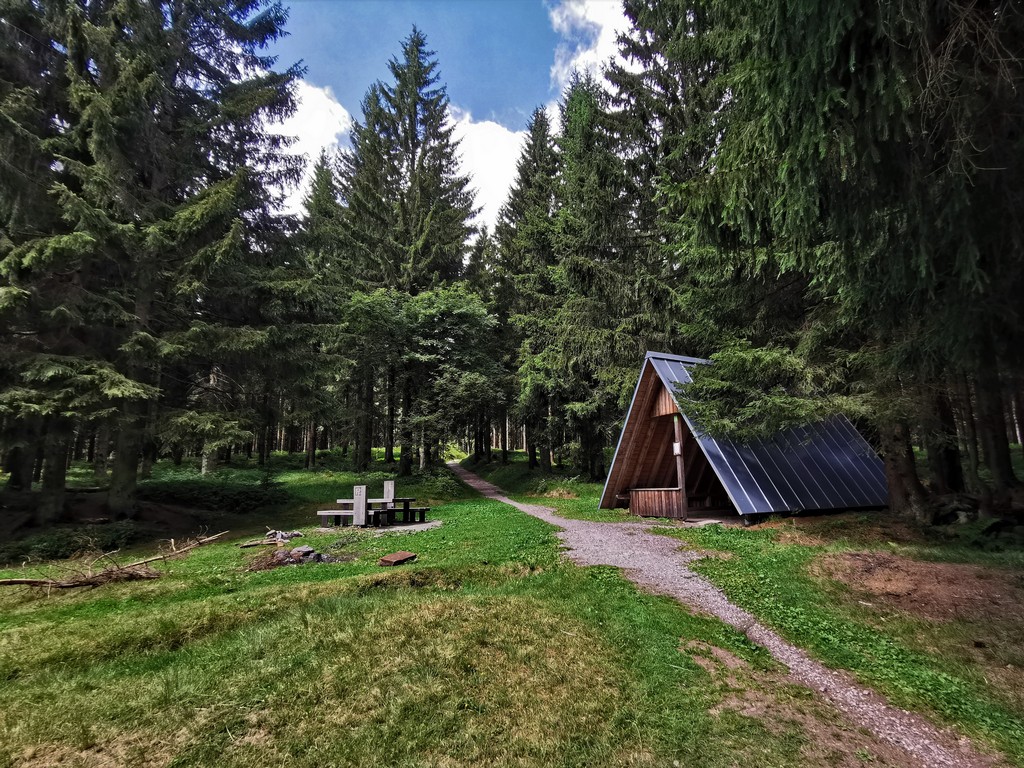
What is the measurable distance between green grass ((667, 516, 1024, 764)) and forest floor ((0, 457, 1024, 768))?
24mm

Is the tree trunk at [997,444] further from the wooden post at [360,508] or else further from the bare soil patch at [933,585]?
the wooden post at [360,508]

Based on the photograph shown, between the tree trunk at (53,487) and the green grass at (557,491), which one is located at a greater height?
the tree trunk at (53,487)

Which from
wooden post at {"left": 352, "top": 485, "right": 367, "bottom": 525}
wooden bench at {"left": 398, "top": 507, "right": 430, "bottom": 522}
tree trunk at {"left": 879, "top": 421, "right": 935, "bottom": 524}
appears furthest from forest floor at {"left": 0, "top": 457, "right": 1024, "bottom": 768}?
wooden bench at {"left": 398, "top": 507, "right": 430, "bottom": 522}

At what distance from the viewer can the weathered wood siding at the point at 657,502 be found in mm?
12602

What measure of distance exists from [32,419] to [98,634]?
973 centimetres

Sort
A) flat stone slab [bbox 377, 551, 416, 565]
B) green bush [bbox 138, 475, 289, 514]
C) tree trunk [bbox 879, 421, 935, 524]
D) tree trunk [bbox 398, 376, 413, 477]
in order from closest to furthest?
flat stone slab [bbox 377, 551, 416, 565] < tree trunk [bbox 879, 421, 935, 524] < green bush [bbox 138, 475, 289, 514] < tree trunk [bbox 398, 376, 413, 477]

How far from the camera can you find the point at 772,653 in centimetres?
448

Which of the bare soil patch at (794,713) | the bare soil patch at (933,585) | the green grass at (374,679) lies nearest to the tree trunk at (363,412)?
the green grass at (374,679)

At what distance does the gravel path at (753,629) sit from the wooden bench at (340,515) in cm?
584

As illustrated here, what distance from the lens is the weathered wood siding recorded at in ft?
41.3

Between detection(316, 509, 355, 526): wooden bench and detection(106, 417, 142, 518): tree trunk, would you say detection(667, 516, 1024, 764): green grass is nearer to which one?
detection(316, 509, 355, 526): wooden bench

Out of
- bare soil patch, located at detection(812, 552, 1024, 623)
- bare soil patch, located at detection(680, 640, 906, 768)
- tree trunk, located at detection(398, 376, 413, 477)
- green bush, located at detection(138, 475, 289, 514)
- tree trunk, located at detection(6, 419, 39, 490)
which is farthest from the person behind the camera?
tree trunk, located at detection(398, 376, 413, 477)

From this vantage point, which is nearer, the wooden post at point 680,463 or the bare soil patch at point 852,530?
the bare soil patch at point 852,530

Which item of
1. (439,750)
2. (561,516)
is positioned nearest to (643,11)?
(561,516)
